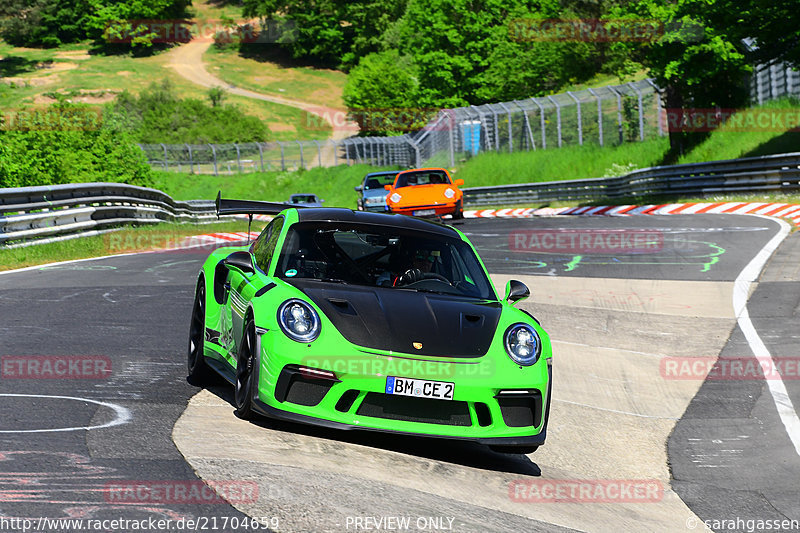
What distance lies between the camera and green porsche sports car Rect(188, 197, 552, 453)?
18.9 feet

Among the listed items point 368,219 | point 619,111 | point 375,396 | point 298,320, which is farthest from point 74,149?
point 375,396

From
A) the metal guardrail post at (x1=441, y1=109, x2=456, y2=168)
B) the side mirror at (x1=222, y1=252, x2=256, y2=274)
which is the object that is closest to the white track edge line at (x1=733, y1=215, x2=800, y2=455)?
the side mirror at (x1=222, y1=252, x2=256, y2=274)

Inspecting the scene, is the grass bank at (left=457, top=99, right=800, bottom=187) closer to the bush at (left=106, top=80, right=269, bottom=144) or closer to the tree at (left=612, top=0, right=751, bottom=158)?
the tree at (left=612, top=0, right=751, bottom=158)

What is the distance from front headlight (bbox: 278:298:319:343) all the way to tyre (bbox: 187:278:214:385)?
1575 millimetres

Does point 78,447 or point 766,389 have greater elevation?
point 78,447

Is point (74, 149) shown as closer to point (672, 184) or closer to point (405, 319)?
point (672, 184)

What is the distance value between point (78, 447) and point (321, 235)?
248 centimetres

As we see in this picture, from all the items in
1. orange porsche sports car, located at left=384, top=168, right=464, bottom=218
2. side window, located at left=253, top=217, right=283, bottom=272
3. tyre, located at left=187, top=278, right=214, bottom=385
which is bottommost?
orange porsche sports car, located at left=384, top=168, right=464, bottom=218

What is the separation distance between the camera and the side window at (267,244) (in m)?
7.14

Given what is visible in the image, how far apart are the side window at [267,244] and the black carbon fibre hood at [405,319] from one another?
2.07 feet

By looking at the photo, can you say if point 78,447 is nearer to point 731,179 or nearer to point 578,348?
point 578,348

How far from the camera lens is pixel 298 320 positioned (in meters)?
5.94

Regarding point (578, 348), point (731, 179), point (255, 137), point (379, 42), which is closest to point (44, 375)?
point (578, 348)

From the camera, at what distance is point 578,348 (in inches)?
396
